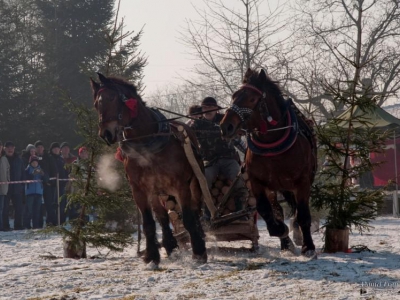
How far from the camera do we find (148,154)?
8.14 metres

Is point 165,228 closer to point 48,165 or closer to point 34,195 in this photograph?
point 34,195

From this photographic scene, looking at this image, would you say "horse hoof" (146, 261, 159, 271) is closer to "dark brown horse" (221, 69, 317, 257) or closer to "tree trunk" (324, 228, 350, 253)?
"dark brown horse" (221, 69, 317, 257)

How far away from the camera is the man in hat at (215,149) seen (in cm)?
965

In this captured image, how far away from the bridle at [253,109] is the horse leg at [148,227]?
1.55 m

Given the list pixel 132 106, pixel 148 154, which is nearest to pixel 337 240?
pixel 148 154

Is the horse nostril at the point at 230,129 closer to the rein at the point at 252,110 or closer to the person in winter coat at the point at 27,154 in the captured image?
the rein at the point at 252,110

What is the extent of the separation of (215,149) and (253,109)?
2032 millimetres

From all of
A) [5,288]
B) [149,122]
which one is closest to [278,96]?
[149,122]

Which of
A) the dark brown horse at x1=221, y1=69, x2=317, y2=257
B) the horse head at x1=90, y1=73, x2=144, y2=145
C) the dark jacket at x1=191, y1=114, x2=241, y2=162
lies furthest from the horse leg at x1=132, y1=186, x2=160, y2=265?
the dark jacket at x1=191, y1=114, x2=241, y2=162

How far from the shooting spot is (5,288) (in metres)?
A: 6.93

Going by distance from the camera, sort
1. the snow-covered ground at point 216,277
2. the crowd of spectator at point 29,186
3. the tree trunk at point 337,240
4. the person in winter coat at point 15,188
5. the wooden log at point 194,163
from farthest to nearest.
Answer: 1. the person in winter coat at point 15,188
2. the crowd of spectator at point 29,186
3. the tree trunk at point 337,240
4. the wooden log at point 194,163
5. the snow-covered ground at point 216,277

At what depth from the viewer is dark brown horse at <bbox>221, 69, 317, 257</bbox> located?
7930 mm

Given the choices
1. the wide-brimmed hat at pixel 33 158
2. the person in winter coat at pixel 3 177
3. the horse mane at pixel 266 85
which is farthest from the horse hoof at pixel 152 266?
the wide-brimmed hat at pixel 33 158

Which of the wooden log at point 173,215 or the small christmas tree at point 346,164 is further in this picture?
the wooden log at point 173,215
